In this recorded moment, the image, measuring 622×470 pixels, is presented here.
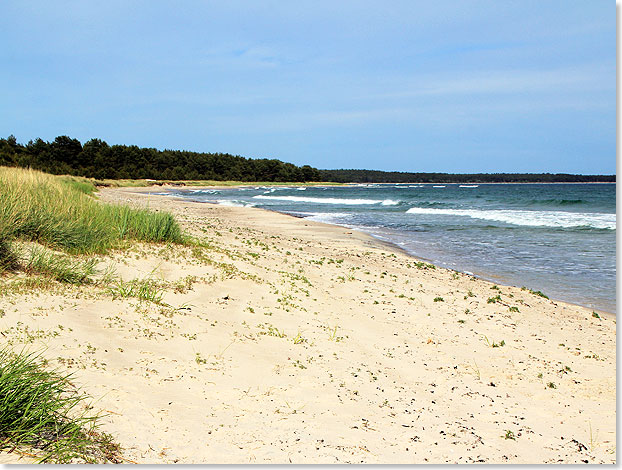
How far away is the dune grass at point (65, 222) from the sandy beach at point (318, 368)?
700mm

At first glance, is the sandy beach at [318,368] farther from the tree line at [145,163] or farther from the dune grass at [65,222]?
the tree line at [145,163]

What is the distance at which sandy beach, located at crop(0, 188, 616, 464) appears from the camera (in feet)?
11.9

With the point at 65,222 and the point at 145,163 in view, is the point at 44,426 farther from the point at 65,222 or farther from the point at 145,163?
the point at 145,163

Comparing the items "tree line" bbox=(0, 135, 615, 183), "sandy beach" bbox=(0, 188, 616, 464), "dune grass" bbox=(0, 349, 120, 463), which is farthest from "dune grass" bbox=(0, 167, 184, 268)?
"tree line" bbox=(0, 135, 615, 183)

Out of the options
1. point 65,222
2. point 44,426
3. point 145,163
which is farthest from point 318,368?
point 145,163

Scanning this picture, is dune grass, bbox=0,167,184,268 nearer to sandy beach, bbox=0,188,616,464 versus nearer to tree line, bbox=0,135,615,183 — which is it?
sandy beach, bbox=0,188,616,464

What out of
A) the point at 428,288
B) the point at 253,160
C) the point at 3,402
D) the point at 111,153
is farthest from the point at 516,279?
the point at 253,160

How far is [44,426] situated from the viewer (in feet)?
10.3

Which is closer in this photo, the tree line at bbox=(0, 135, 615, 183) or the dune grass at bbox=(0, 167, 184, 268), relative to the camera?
the dune grass at bbox=(0, 167, 184, 268)

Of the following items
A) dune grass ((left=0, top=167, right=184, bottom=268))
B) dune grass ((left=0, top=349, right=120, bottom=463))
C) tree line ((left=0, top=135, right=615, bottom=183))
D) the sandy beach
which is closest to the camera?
dune grass ((left=0, top=349, right=120, bottom=463))

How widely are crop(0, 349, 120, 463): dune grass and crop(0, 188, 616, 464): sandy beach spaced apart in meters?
0.13

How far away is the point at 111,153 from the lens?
95.9 meters

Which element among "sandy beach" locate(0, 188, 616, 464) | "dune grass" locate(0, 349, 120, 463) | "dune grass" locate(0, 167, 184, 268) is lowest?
"sandy beach" locate(0, 188, 616, 464)

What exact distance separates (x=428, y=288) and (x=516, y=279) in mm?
3401
